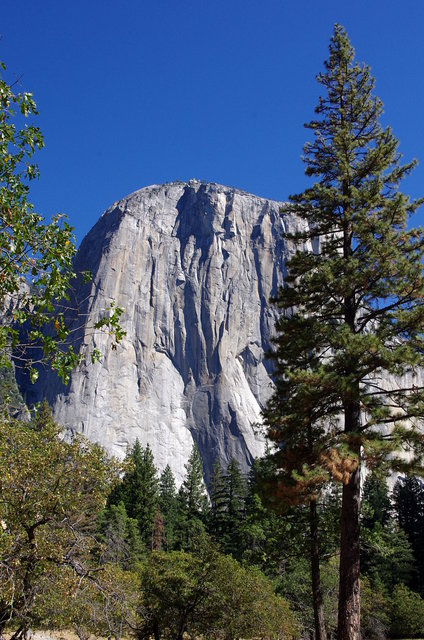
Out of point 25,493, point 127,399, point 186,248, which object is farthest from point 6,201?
point 186,248

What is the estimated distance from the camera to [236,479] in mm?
53656

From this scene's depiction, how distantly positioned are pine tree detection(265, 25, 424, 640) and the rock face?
6929cm

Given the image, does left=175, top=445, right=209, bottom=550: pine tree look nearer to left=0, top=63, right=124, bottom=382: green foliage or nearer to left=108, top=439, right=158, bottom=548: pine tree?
left=108, top=439, right=158, bottom=548: pine tree

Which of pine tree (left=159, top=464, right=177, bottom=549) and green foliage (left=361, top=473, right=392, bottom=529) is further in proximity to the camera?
pine tree (left=159, top=464, right=177, bottom=549)

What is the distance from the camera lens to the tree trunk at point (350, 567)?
34.1 ft

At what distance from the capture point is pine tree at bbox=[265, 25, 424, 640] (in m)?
10.8

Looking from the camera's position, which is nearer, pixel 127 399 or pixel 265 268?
pixel 127 399

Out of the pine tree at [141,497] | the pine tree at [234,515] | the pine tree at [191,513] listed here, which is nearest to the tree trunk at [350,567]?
the pine tree at [234,515]

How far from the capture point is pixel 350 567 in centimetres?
1079

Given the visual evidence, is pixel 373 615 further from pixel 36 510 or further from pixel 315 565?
pixel 36 510

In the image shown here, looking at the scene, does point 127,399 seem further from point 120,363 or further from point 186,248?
point 186,248

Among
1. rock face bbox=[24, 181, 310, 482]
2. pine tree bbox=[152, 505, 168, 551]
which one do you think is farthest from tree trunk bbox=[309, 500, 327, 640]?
rock face bbox=[24, 181, 310, 482]

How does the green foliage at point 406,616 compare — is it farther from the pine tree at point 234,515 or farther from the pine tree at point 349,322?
the pine tree at point 349,322

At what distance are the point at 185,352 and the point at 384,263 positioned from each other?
87188 millimetres
